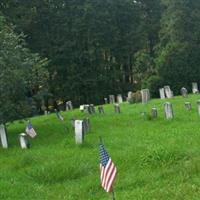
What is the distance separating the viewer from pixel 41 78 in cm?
2075

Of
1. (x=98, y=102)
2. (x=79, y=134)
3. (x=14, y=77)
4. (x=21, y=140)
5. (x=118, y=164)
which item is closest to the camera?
(x=118, y=164)

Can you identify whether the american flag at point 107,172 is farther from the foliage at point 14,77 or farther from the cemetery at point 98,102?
the foliage at point 14,77

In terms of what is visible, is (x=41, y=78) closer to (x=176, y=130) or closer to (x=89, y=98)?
(x=176, y=130)

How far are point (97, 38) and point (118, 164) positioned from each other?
101ft

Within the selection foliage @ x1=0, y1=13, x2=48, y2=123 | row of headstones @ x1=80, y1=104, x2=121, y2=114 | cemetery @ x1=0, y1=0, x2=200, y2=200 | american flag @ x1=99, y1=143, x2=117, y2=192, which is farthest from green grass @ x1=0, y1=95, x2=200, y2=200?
row of headstones @ x1=80, y1=104, x2=121, y2=114

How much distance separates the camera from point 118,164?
11.6m

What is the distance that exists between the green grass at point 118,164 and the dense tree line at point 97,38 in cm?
2084

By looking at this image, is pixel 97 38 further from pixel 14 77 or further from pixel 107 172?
pixel 107 172

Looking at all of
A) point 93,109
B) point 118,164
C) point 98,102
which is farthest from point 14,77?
point 98,102

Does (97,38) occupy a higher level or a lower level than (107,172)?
higher

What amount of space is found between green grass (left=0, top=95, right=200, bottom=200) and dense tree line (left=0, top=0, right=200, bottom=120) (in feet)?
68.4

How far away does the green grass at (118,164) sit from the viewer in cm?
982

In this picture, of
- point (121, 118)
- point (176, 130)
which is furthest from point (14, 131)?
point (176, 130)

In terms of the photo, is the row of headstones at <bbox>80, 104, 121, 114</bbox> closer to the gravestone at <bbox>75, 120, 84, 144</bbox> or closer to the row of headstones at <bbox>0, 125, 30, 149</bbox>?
the row of headstones at <bbox>0, 125, 30, 149</bbox>
